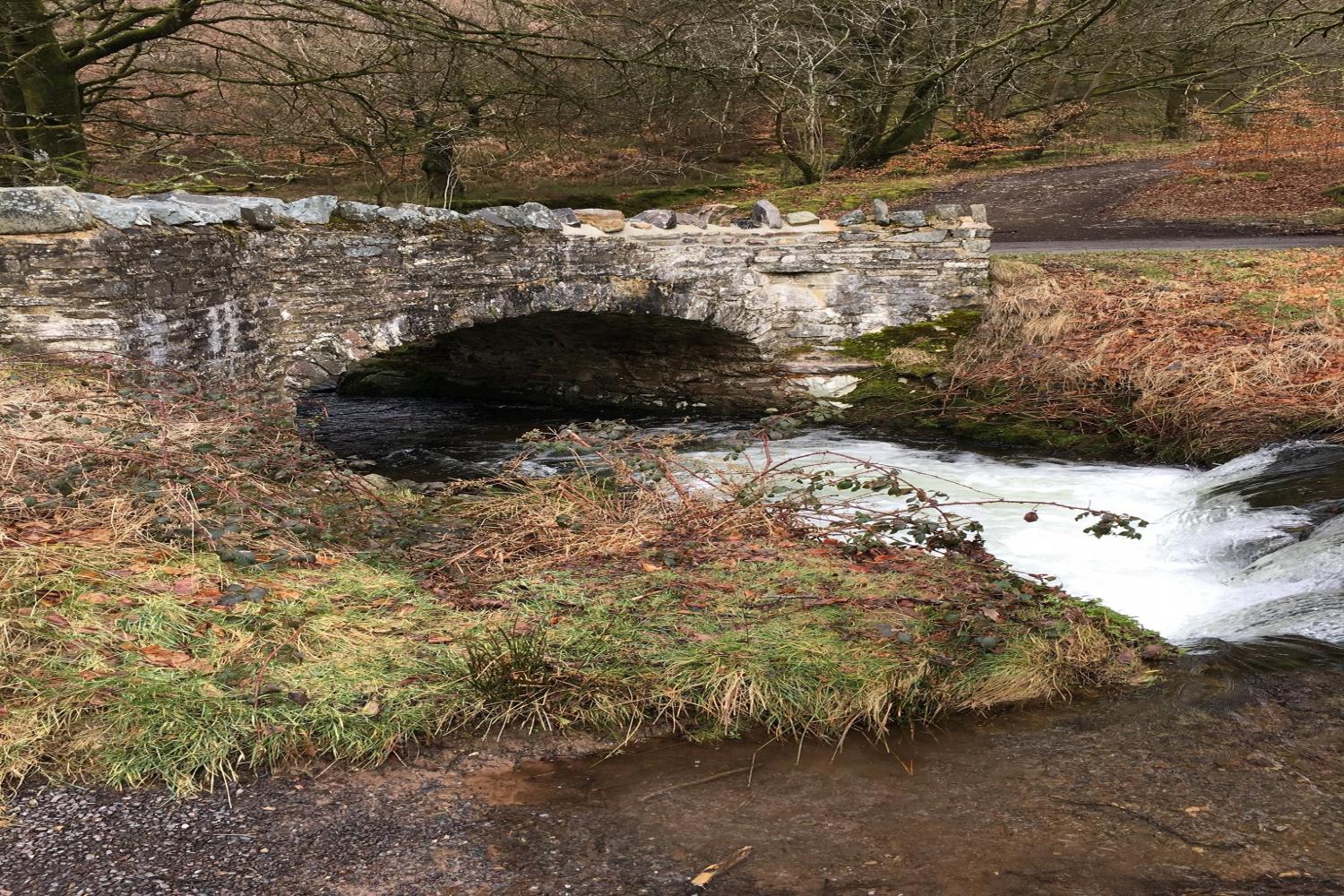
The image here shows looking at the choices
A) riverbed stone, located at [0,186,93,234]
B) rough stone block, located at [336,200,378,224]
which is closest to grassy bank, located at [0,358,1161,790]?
riverbed stone, located at [0,186,93,234]

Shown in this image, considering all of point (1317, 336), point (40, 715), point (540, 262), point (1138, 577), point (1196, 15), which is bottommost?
point (1138, 577)

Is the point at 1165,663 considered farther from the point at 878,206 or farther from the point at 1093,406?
the point at 878,206

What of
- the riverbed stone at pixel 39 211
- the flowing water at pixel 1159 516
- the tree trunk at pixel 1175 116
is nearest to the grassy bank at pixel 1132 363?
the flowing water at pixel 1159 516

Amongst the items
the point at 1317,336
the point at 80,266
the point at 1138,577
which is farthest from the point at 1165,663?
the point at 80,266

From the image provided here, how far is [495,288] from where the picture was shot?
8.25 meters

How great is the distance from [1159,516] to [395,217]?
5.81m

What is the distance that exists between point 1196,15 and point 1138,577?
11455mm

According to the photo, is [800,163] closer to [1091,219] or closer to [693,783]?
[1091,219]

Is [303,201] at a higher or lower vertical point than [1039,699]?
higher

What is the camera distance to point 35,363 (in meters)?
5.84

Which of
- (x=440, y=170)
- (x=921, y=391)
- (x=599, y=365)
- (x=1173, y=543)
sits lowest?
(x=1173, y=543)

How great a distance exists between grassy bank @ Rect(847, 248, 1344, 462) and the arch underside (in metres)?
1.19

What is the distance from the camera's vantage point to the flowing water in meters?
5.11

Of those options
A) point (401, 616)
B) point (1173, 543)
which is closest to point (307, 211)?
point (401, 616)
